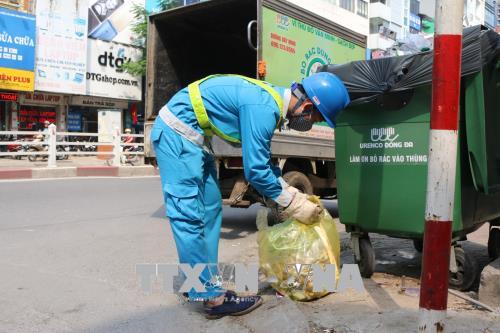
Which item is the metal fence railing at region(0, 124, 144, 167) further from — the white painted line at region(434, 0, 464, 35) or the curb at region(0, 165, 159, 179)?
the white painted line at region(434, 0, 464, 35)

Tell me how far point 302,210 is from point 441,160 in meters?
1.04

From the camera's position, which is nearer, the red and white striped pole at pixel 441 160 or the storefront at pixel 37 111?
the red and white striped pole at pixel 441 160

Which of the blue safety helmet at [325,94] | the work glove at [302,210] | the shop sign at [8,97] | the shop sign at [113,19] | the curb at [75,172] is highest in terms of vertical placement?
the shop sign at [113,19]

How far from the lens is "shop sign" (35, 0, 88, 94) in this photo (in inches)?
755

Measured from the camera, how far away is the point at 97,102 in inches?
861

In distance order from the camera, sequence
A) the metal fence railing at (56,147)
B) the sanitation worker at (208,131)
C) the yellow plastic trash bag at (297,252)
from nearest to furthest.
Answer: the sanitation worker at (208,131), the yellow plastic trash bag at (297,252), the metal fence railing at (56,147)

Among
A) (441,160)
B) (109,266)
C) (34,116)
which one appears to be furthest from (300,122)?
(34,116)

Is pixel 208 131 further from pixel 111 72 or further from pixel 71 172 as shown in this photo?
pixel 111 72

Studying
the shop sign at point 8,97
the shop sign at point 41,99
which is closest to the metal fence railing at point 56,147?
the shop sign at point 8,97

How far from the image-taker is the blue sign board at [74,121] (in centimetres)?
2127

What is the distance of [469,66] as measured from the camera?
3.17 meters

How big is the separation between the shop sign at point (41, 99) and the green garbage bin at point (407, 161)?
1813 cm

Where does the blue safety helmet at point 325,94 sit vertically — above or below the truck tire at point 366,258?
above

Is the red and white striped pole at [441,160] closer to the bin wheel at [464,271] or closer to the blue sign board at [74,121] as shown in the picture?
the bin wheel at [464,271]
